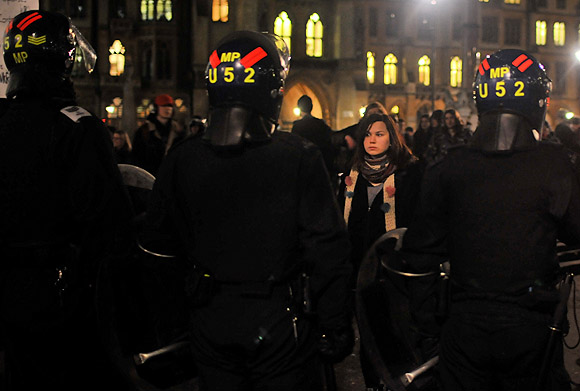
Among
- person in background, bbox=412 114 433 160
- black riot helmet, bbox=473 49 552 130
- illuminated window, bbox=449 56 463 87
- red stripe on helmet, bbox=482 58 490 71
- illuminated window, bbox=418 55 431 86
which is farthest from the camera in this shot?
illuminated window, bbox=449 56 463 87

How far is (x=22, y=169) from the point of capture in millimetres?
3268

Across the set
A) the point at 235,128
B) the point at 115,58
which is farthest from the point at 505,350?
→ the point at 115,58

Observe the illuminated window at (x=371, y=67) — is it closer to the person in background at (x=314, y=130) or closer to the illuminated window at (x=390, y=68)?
the illuminated window at (x=390, y=68)

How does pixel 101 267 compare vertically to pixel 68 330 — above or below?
above

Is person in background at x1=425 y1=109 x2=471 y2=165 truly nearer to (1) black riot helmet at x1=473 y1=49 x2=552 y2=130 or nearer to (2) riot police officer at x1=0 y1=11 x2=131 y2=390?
(1) black riot helmet at x1=473 y1=49 x2=552 y2=130

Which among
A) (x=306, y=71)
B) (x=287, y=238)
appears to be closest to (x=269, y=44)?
(x=287, y=238)

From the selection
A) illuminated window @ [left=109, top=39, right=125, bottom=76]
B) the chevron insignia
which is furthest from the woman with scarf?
illuminated window @ [left=109, top=39, right=125, bottom=76]

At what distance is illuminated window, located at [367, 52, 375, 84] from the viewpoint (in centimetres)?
4944

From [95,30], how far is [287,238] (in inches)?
1746

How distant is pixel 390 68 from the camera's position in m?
50.1

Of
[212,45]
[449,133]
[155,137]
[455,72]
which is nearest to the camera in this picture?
[155,137]

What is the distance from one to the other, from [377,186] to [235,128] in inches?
97.5

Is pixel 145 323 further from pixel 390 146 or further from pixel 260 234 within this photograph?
pixel 390 146

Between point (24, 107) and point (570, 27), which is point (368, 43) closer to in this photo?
point (570, 27)
